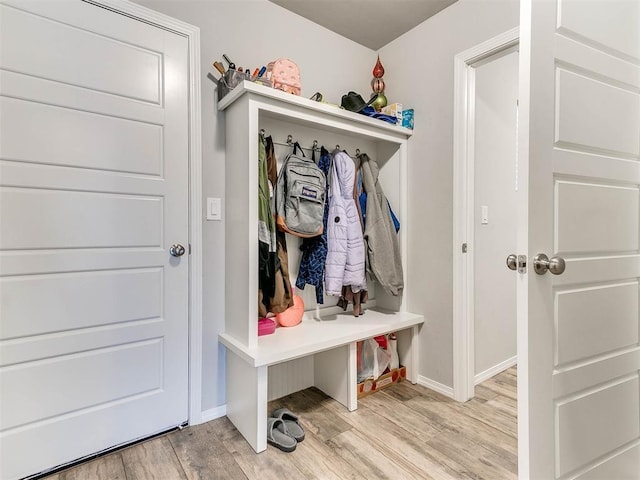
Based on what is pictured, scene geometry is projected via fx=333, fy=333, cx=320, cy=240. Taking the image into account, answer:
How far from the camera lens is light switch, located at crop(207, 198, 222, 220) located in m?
1.77

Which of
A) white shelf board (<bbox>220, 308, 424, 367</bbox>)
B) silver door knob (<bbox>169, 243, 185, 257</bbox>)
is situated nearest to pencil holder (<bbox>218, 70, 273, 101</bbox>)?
silver door knob (<bbox>169, 243, 185, 257</bbox>)

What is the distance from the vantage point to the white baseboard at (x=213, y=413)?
177cm

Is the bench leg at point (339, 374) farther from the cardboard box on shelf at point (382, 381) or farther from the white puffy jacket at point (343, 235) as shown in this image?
the white puffy jacket at point (343, 235)

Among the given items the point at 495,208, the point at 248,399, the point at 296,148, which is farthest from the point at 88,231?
the point at 495,208

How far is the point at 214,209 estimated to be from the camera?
179 cm

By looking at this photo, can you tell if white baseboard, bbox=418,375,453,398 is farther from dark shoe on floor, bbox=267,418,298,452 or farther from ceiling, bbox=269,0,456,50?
ceiling, bbox=269,0,456,50

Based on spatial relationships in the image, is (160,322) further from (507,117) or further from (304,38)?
(507,117)

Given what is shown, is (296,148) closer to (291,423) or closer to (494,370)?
(291,423)

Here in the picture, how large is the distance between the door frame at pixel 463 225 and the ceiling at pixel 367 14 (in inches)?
16.8

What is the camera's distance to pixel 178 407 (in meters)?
1.70

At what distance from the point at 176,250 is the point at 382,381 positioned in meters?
1.49

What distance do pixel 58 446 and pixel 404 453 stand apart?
1501 mm

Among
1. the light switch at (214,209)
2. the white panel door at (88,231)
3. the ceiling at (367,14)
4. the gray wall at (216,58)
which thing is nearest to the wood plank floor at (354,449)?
the white panel door at (88,231)

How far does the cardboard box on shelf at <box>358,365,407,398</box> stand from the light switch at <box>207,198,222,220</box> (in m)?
1.31
